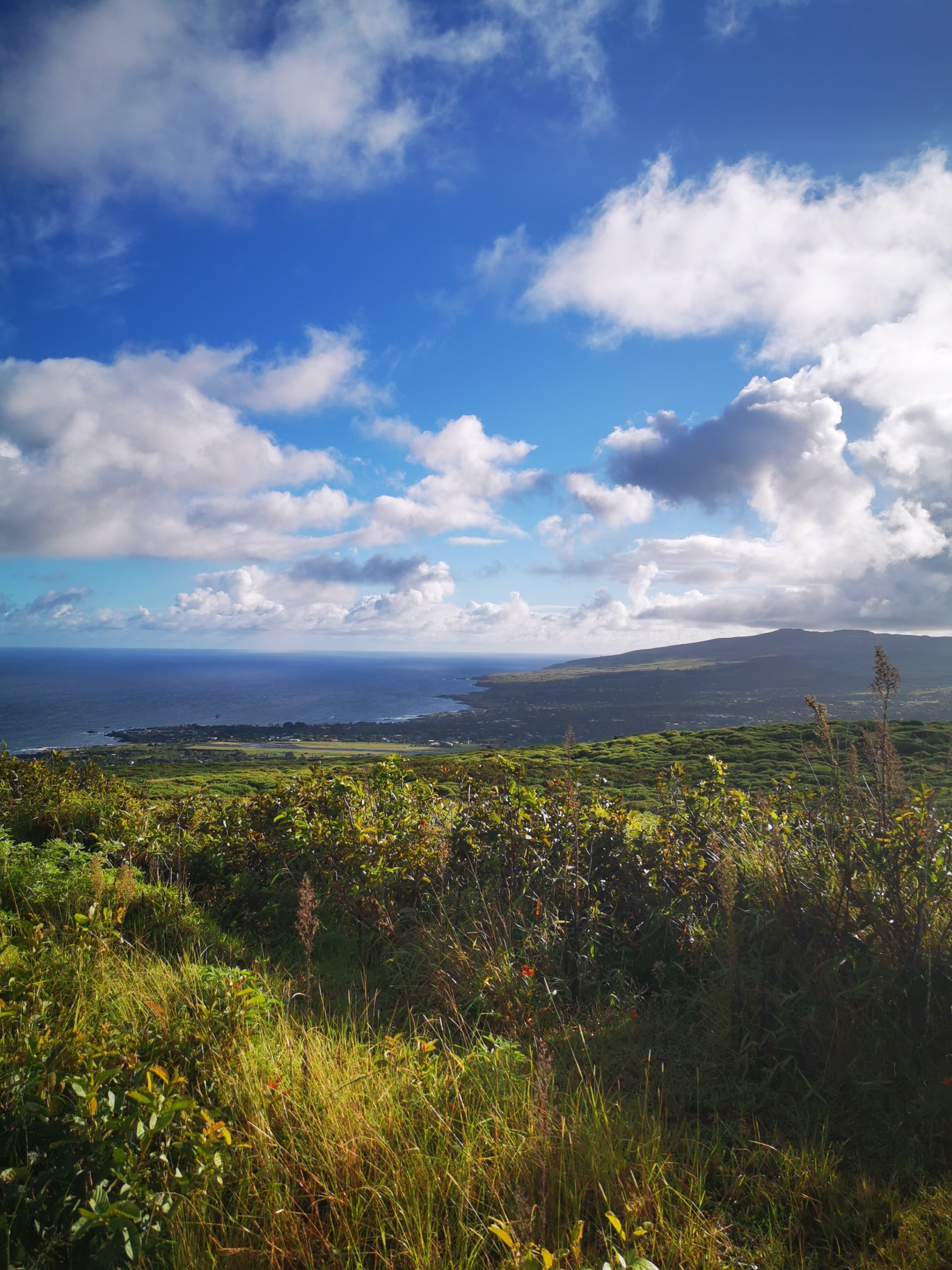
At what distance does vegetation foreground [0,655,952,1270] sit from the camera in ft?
7.34

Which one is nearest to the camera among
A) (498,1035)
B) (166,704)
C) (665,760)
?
(498,1035)

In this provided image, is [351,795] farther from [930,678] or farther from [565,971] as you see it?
[930,678]

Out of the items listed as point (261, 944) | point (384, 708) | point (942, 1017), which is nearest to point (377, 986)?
point (261, 944)

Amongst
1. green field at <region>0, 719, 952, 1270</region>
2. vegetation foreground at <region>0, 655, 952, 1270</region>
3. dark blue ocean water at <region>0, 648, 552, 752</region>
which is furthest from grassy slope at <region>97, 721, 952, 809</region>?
dark blue ocean water at <region>0, 648, 552, 752</region>

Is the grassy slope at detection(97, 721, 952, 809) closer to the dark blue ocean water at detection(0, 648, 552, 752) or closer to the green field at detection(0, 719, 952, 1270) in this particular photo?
the green field at detection(0, 719, 952, 1270)

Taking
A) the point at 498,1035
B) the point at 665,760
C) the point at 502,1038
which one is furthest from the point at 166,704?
the point at 502,1038

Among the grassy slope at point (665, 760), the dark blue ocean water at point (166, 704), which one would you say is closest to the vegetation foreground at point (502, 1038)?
the grassy slope at point (665, 760)

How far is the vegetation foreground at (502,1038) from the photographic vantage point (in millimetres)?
2238

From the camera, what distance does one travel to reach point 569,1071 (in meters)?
3.26

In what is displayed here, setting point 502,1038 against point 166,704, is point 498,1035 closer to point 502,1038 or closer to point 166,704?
point 502,1038

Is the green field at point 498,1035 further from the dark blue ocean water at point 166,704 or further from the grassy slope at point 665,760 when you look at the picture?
the dark blue ocean water at point 166,704

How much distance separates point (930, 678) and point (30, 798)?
138 metres

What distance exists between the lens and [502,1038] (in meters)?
3.48

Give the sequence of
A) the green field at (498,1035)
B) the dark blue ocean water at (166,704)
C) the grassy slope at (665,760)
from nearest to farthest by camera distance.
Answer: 1. the green field at (498,1035)
2. the grassy slope at (665,760)
3. the dark blue ocean water at (166,704)
